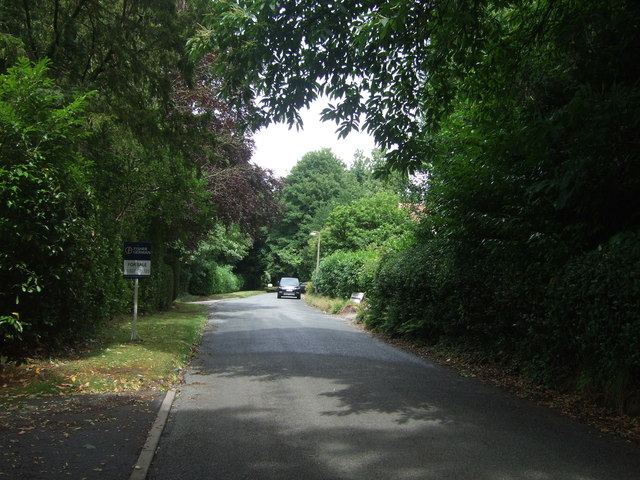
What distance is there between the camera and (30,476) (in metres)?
4.40

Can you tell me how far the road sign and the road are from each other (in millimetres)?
3452

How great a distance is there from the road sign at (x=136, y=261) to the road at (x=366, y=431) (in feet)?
11.3

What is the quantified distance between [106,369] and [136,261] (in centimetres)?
403

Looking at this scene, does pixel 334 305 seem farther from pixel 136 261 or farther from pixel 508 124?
pixel 508 124

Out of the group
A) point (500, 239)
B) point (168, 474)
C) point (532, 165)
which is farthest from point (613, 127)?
point (168, 474)

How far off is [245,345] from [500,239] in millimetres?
7487

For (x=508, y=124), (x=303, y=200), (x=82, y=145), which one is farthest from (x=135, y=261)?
(x=303, y=200)

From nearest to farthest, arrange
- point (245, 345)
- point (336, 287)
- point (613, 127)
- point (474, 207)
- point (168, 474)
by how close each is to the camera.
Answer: point (168, 474)
point (613, 127)
point (474, 207)
point (245, 345)
point (336, 287)

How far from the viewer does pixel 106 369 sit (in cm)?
926

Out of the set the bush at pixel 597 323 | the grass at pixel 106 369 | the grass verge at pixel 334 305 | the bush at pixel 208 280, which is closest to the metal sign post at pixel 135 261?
the grass at pixel 106 369

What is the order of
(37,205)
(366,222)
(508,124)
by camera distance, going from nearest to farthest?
(37,205) < (508,124) < (366,222)

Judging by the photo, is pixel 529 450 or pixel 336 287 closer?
pixel 529 450

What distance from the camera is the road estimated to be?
16.0 feet

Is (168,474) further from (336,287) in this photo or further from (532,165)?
(336,287)
